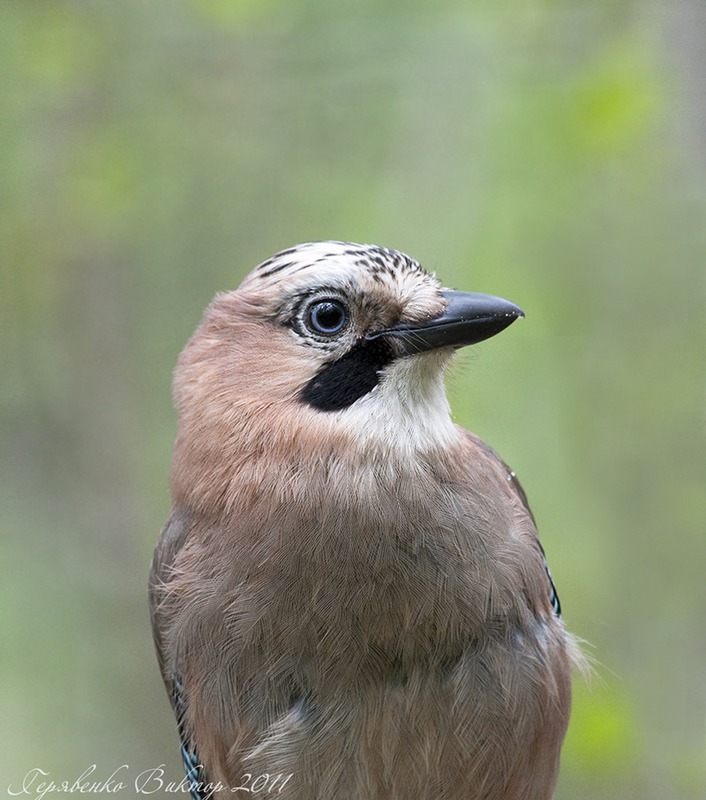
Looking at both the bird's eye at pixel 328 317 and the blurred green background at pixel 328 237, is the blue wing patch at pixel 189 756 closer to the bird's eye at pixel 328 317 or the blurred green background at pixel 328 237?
the bird's eye at pixel 328 317

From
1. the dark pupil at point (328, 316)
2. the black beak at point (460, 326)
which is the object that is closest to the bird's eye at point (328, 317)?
the dark pupil at point (328, 316)

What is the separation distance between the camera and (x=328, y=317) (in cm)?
299

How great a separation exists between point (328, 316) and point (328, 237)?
3.00 m

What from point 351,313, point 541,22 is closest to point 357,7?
point 541,22

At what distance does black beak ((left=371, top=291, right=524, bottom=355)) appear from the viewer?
2898 mm

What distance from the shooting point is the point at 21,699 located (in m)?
5.95

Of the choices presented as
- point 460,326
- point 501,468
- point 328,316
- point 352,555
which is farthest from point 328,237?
point 352,555

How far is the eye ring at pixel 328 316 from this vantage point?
298cm

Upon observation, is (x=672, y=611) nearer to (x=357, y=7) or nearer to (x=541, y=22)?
(x=541, y=22)

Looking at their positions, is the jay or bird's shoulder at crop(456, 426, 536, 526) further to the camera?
bird's shoulder at crop(456, 426, 536, 526)

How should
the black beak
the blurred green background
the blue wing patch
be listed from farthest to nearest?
1. the blurred green background
2. the blue wing patch
3. the black beak

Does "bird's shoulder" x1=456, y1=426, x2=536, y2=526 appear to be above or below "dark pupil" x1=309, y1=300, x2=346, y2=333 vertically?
below

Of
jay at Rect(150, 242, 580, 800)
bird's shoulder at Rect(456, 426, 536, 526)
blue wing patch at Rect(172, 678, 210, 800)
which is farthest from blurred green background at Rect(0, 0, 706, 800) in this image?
jay at Rect(150, 242, 580, 800)

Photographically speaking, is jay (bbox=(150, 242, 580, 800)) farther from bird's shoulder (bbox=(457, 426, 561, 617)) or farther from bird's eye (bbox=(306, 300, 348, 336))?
bird's shoulder (bbox=(457, 426, 561, 617))
